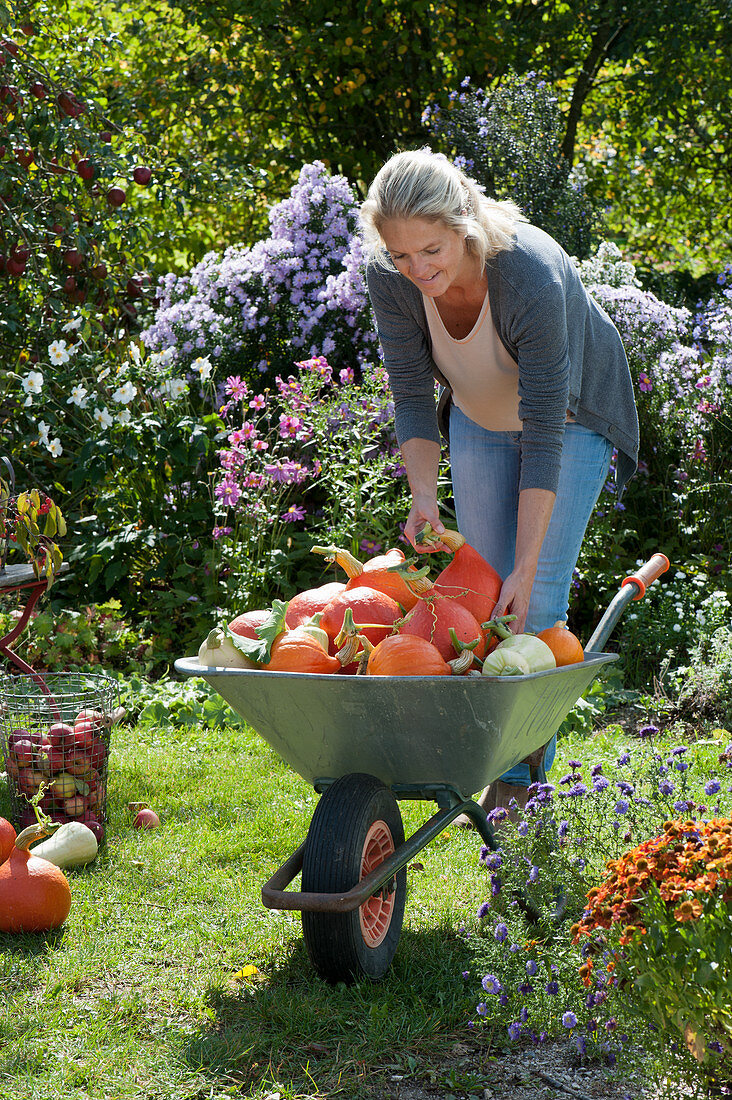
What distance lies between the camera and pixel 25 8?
17.3ft

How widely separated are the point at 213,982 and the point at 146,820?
0.87m

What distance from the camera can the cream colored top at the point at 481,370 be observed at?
234 cm

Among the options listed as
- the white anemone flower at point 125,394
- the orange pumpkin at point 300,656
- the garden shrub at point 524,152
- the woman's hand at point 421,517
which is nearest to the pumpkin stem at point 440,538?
the woman's hand at point 421,517

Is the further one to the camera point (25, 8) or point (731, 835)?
point (25, 8)

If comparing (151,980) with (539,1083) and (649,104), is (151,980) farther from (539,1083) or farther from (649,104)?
(649,104)

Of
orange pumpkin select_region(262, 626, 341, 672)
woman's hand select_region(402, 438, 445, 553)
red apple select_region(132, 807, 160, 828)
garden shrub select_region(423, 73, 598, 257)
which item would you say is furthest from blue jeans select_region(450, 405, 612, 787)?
garden shrub select_region(423, 73, 598, 257)

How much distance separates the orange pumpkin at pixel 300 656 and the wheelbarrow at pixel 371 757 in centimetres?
6

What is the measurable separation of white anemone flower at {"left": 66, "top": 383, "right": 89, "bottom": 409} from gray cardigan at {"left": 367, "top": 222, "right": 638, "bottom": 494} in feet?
7.14

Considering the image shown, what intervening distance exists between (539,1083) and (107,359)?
13.3 ft

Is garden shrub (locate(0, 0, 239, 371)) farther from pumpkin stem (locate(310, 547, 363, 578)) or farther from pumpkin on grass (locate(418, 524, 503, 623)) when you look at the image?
pumpkin on grass (locate(418, 524, 503, 623))

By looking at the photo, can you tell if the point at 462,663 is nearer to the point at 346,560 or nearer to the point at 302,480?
the point at 346,560

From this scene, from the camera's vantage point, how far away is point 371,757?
207 cm

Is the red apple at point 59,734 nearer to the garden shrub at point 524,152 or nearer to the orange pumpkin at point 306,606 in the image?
the orange pumpkin at point 306,606

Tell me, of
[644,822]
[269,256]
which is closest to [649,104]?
[269,256]
